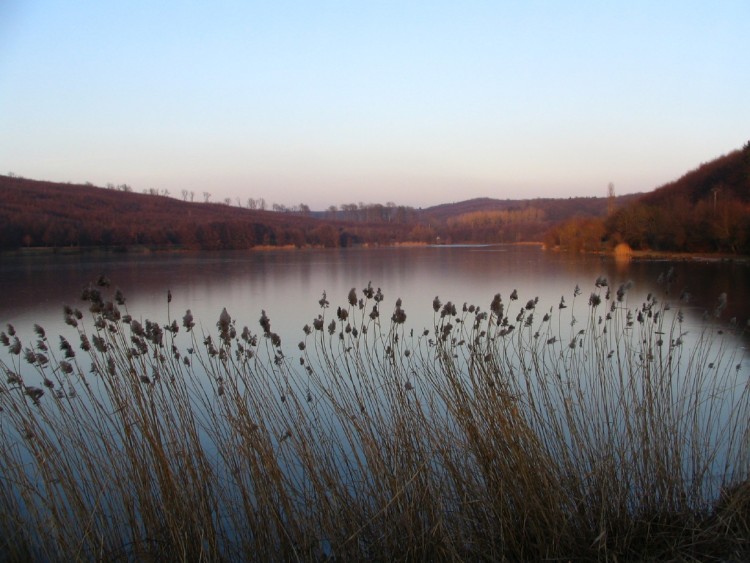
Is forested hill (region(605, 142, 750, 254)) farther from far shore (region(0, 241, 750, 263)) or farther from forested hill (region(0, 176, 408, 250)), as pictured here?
forested hill (region(0, 176, 408, 250))

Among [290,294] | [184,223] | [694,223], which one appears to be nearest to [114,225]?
[184,223]

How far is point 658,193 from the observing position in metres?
68.4

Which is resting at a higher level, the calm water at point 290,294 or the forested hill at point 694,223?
the forested hill at point 694,223

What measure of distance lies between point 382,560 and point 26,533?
2016 millimetres

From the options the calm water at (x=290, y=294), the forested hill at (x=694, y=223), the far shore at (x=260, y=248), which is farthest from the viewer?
the far shore at (x=260, y=248)

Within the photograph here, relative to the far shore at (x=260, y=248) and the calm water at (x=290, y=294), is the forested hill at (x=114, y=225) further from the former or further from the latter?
the calm water at (x=290, y=294)

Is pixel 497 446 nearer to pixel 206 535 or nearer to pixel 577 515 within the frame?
pixel 577 515

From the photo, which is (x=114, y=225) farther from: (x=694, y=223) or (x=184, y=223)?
(x=694, y=223)

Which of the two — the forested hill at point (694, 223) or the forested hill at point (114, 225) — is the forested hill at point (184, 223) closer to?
the forested hill at point (114, 225)

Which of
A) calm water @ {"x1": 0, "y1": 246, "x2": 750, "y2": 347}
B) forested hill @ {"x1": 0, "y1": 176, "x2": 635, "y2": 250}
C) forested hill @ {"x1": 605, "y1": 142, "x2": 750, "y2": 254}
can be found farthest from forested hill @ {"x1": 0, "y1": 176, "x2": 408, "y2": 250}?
forested hill @ {"x1": 605, "y1": 142, "x2": 750, "y2": 254}

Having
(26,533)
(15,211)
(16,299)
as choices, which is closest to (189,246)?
(15,211)

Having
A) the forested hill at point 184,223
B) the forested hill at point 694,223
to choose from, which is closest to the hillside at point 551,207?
the forested hill at point 184,223

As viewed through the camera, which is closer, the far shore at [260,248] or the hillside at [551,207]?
the far shore at [260,248]

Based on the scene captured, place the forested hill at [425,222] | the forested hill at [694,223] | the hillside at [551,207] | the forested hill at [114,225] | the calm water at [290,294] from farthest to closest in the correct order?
the hillside at [551,207], the forested hill at [114,225], the forested hill at [425,222], the forested hill at [694,223], the calm water at [290,294]
